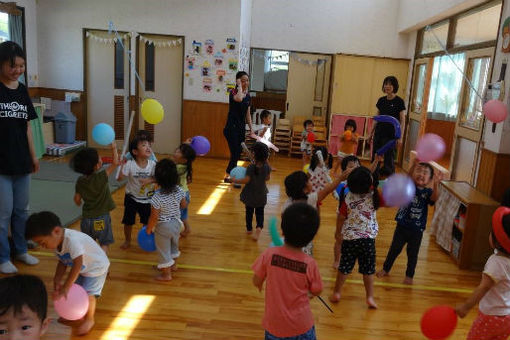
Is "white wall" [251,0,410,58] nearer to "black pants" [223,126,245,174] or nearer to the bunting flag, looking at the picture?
the bunting flag

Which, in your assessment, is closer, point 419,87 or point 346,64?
point 419,87

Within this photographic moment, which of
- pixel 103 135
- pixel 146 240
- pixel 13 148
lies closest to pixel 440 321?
pixel 146 240

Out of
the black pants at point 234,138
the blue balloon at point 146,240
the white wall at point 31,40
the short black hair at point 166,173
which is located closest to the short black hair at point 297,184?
the short black hair at point 166,173

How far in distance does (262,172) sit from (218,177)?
2475mm

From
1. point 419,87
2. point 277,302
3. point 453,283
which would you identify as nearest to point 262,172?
point 453,283

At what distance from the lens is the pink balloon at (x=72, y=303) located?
1.94 m

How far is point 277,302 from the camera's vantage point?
66.1 inches

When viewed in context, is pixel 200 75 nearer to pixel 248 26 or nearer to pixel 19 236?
pixel 248 26

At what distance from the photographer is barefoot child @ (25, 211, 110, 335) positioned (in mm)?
1914

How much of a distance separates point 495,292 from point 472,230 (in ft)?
5.66

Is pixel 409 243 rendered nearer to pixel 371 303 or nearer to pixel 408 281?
pixel 408 281

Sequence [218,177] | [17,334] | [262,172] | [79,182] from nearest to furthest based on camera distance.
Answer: [17,334] → [79,182] → [262,172] → [218,177]

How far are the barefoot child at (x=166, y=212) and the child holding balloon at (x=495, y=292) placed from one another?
1798 mm

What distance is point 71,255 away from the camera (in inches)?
80.1
